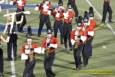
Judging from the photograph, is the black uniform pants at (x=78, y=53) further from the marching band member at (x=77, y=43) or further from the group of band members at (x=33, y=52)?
the group of band members at (x=33, y=52)

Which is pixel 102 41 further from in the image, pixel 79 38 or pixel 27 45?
pixel 27 45

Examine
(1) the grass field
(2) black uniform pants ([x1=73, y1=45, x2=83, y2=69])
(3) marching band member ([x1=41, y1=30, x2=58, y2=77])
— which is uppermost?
(3) marching band member ([x1=41, y1=30, x2=58, y2=77])

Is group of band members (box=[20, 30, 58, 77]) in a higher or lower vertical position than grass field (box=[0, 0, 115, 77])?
higher

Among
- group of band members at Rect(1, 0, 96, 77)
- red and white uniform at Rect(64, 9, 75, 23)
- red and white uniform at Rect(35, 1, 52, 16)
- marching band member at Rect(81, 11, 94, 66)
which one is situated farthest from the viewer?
red and white uniform at Rect(35, 1, 52, 16)

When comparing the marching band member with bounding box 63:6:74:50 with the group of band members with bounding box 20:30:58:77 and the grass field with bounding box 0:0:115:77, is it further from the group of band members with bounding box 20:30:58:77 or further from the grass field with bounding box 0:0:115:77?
the group of band members with bounding box 20:30:58:77

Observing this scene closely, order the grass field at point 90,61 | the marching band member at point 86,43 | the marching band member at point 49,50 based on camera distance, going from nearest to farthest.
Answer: the marching band member at point 49,50 < the grass field at point 90,61 < the marching band member at point 86,43

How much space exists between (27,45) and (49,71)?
1659 mm

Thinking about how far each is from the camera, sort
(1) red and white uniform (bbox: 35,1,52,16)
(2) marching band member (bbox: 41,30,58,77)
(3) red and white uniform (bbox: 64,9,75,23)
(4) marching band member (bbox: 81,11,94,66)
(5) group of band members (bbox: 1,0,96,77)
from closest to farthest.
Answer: (5) group of band members (bbox: 1,0,96,77) < (2) marching band member (bbox: 41,30,58,77) < (4) marching band member (bbox: 81,11,94,66) < (3) red and white uniform (bbox: 64,9,75,23) < (1) red and white uniform (bbox: 35,1,52,16)

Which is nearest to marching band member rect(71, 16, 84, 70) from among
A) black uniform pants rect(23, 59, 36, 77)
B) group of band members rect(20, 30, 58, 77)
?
group of band members rect(20, 30, 58, 77)

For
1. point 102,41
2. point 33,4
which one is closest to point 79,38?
point 102,41

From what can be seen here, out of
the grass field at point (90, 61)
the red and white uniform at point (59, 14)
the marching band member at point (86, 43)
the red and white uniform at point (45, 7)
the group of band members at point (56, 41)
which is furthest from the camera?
the red and white uniform at point (45, 7)

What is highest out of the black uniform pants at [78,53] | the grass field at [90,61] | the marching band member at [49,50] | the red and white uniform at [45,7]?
the red and white uniform at [45,7]

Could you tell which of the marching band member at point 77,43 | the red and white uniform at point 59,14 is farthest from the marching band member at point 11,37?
the marching band member at point 77,43

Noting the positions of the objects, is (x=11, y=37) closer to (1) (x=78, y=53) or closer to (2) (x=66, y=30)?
(2) (x=66, y=30)
